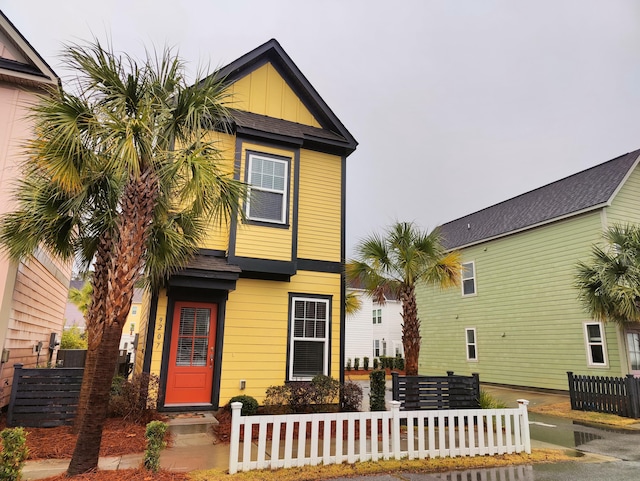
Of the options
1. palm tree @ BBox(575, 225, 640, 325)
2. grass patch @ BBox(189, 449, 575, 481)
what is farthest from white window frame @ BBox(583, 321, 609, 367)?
grass patch @ BBox(189, 449, 575, 481)

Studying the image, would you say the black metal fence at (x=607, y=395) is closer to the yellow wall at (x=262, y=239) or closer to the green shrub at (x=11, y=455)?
the yellow wall at (x=262, y=239)

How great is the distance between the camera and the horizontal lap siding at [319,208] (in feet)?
34.0

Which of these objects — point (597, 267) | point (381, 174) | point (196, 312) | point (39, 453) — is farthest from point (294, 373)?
point (381, 174)

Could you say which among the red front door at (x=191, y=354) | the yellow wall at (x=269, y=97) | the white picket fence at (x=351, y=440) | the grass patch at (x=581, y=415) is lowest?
the grass patch at (x=581, y=415)

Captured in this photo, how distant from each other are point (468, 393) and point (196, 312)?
21.6 ft

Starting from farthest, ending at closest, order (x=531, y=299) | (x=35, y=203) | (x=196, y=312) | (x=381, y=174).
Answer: (x=381, y=174)
(x=531, y=299)
(x=196, y=312)
(x=35, y=203)

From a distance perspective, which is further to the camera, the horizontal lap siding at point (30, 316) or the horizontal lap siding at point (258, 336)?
the horizontal lap siding at point (258, 336)

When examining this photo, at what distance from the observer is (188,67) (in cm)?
595

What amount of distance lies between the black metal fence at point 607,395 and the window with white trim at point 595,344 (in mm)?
2664

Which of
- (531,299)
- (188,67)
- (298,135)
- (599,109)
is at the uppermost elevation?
(599,109)

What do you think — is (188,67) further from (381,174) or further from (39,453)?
(381,174)

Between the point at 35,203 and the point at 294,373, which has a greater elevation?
the point at 35,203

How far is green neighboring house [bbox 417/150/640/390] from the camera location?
1423cm

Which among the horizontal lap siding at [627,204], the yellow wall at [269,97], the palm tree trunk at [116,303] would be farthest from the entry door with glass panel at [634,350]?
the palm tree trunk at [116,303]
